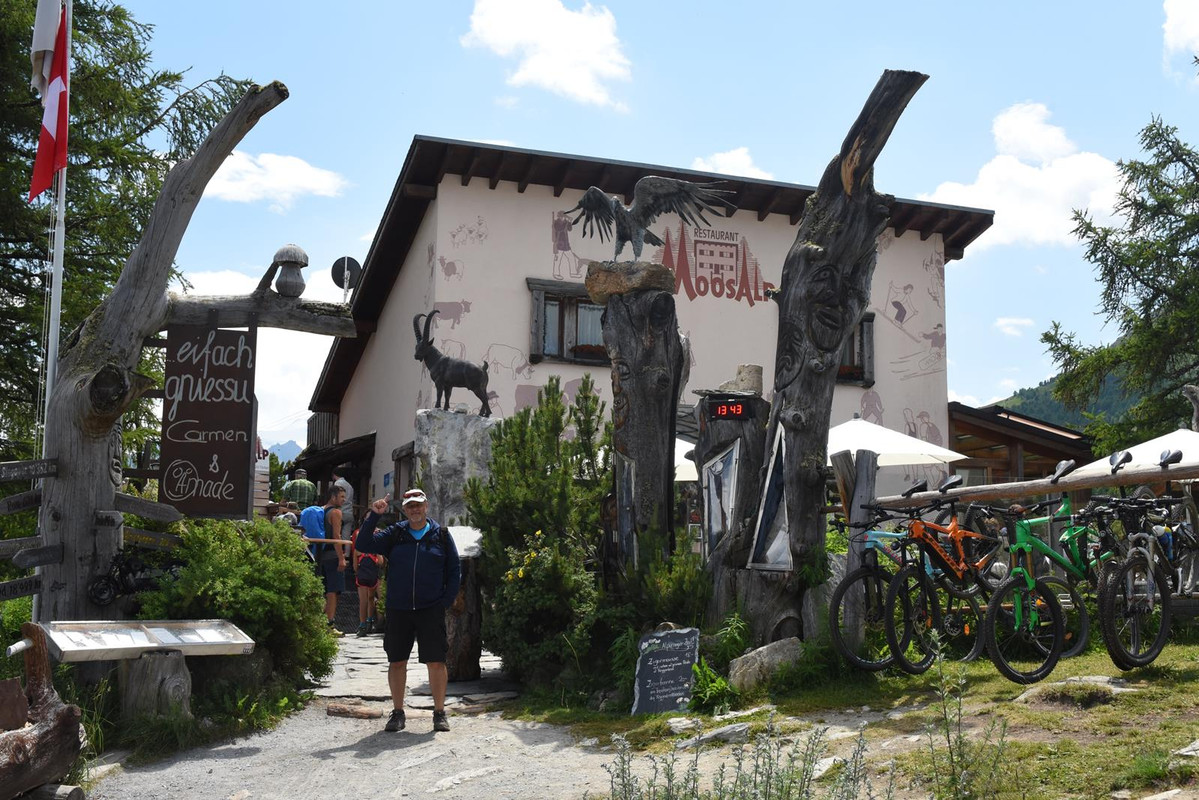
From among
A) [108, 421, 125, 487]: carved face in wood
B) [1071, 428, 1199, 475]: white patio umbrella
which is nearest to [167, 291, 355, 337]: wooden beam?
[108, 421, 125, 487]: carved face in wood

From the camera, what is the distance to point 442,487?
1381 cm

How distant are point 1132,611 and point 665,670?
122 inches

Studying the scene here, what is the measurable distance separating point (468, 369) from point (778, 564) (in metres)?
7.78

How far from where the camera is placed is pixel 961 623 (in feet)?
→ 24.9

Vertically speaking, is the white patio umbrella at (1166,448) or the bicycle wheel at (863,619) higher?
the white patio umbrella at (1166,448)

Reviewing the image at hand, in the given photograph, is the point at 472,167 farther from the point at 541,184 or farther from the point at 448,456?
the point at 448,456

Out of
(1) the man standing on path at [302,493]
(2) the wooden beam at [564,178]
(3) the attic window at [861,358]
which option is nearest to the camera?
(2) the wooden beam at [564,178]

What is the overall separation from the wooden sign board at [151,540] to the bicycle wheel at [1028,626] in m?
5.90

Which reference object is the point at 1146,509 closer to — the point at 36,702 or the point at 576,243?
the point at 36,702

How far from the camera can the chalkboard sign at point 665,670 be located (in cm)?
754

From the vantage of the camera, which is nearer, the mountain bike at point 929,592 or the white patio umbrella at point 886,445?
the mountain bike at point 929,592

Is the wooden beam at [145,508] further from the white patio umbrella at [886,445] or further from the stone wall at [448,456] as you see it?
the white patio umbrella at [886,445]

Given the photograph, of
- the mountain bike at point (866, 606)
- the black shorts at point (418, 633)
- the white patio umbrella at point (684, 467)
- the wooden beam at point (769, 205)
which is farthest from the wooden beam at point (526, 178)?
the mountain bike at point (866, 606)

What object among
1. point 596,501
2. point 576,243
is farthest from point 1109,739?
point 576,243
